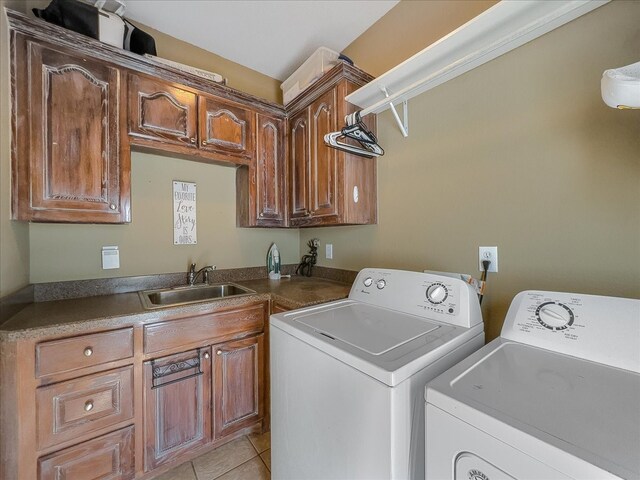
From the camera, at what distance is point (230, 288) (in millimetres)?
2066

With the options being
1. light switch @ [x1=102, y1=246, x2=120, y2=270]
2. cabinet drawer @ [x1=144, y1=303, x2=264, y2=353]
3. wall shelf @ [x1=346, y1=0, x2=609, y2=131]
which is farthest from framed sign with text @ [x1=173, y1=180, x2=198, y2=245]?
wall shelf @ [x1=346, y1=0, x2=609, y2=131]

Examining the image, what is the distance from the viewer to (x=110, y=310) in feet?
4.42

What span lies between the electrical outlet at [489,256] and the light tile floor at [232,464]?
1620mm

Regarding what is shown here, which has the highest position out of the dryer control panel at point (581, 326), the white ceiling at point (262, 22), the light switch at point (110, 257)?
the white ceiling at point (262, 22)

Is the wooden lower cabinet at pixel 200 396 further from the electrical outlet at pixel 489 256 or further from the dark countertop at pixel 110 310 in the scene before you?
the electrical outlet at pixel 489 256

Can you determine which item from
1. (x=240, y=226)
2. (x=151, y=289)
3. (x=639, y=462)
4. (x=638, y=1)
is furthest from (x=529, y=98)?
(x=151, y=289)

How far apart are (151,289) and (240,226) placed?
80cm

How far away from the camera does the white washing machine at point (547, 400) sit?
482 millimetres

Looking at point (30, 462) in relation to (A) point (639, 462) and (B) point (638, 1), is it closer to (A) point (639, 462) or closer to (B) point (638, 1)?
(A) point (639, 462)

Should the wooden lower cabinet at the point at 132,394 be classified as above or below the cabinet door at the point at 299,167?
below

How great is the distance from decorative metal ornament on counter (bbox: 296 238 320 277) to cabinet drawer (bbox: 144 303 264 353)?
789 mm

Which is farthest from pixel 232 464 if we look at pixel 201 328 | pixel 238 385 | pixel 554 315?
pixel 554 315

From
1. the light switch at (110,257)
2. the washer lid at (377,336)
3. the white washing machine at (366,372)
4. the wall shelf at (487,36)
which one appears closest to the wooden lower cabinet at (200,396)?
the white washing machine at (366,372)

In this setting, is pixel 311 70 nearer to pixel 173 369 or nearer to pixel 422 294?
pixel 422 294
